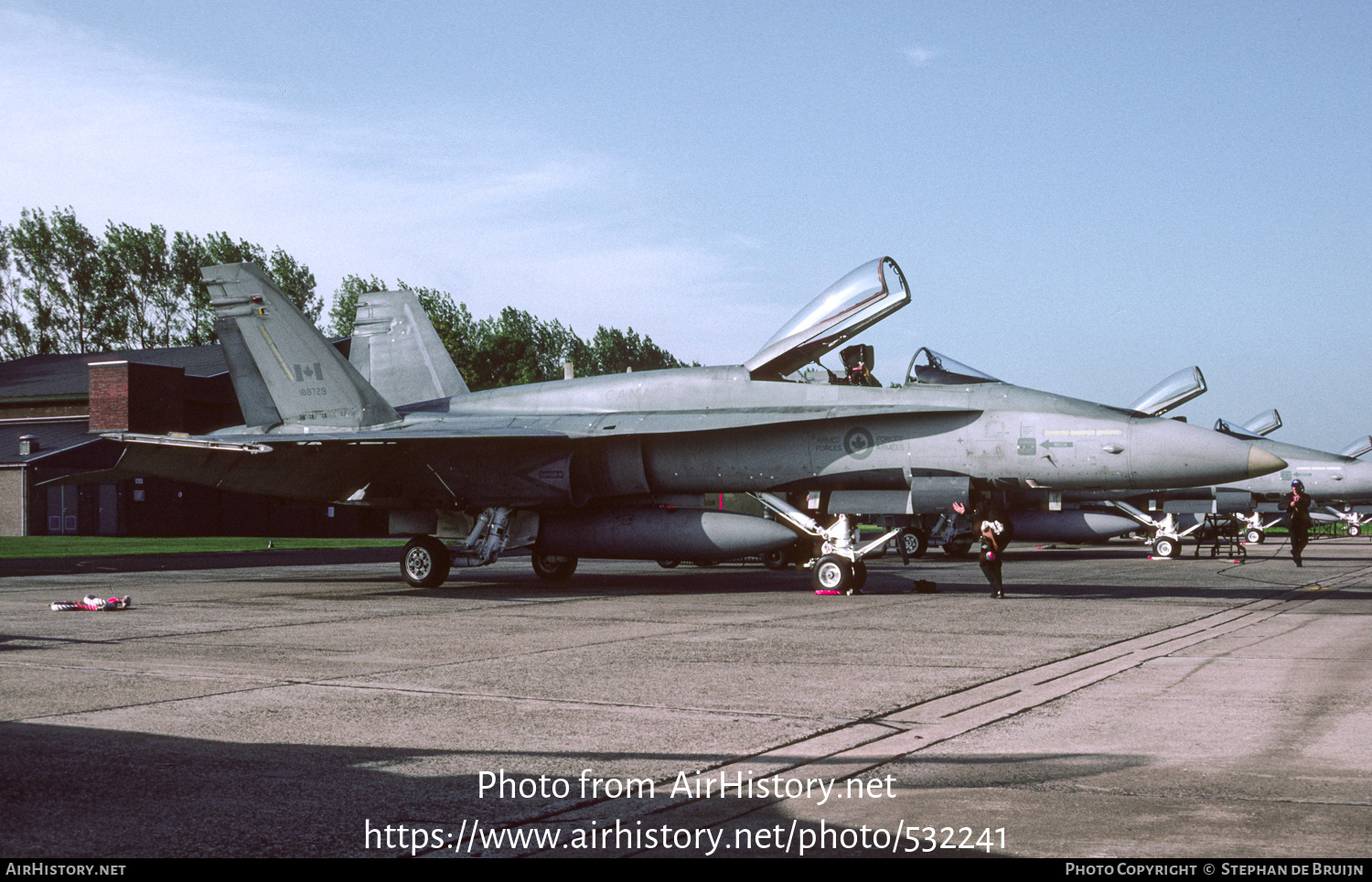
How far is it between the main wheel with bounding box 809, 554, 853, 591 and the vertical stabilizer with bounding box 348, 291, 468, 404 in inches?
307

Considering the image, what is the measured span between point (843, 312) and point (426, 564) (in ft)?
22.1

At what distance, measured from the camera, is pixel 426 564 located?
15.4 m

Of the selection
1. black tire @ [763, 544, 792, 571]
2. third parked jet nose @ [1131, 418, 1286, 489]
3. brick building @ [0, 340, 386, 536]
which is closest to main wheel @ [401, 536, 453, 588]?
black tire @ [763, 544, 792, 571]

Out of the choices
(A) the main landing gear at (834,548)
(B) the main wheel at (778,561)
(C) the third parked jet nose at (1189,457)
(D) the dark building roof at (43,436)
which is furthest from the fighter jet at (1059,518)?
(D) the dark building roof at (43,436)

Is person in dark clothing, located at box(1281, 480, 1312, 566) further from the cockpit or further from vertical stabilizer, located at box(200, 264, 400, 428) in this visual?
vertical stabilizer, located at box(200, 264, 400, 428)

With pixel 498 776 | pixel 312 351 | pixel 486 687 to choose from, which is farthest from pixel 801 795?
pixel 312 351

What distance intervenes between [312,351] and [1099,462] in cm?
1113

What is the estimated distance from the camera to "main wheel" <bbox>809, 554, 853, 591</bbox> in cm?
1407

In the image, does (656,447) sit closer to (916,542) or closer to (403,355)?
(403,355)

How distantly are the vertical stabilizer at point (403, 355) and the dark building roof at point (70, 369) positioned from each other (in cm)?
2515

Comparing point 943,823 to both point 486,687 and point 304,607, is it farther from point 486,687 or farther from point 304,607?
point 304,607

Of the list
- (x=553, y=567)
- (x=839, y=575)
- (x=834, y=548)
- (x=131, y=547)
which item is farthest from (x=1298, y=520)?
(x=131, y=547)

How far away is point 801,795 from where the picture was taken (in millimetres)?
4188

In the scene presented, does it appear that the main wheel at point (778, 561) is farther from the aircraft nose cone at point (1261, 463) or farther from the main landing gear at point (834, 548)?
the aircraft nose cone at point (1261, 463)
